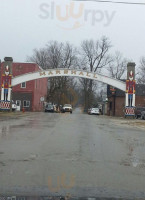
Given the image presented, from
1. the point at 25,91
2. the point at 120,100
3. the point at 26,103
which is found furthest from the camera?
the point at 25,91

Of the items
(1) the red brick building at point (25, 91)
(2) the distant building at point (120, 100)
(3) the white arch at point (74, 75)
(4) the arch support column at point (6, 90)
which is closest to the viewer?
(4) the arch support column at point (6, 90)

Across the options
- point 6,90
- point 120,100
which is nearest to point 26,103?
point 6,90

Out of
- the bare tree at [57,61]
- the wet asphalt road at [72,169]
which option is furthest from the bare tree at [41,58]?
the wet asphalt road at [72,169]

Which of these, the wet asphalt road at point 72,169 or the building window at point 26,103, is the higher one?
the building window at point 26,103

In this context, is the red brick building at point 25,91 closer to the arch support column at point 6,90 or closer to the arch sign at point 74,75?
the arch sign at point 74,75

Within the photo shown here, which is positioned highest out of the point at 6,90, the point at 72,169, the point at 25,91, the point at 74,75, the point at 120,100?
the point at 74,75

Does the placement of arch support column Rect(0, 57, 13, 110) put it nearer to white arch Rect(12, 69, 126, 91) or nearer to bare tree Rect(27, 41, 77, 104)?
white arch Rect(12, 69, 126, 91)

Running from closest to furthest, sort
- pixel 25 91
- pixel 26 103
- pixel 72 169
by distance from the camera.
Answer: pixel 72 169 < pixel 26 103 < pixel 25 91

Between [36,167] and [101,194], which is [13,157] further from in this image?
[101,194]

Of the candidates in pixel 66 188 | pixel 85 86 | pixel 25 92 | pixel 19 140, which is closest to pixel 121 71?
pixel 85 86

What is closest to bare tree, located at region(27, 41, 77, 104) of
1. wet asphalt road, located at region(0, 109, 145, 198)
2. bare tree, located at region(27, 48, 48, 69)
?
bare tree, located at region(27, 48, 48, 69)

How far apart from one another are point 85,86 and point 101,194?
Answer: 70.2 meters

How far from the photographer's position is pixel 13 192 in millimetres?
5734

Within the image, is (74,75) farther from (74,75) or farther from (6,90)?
(6,90)
